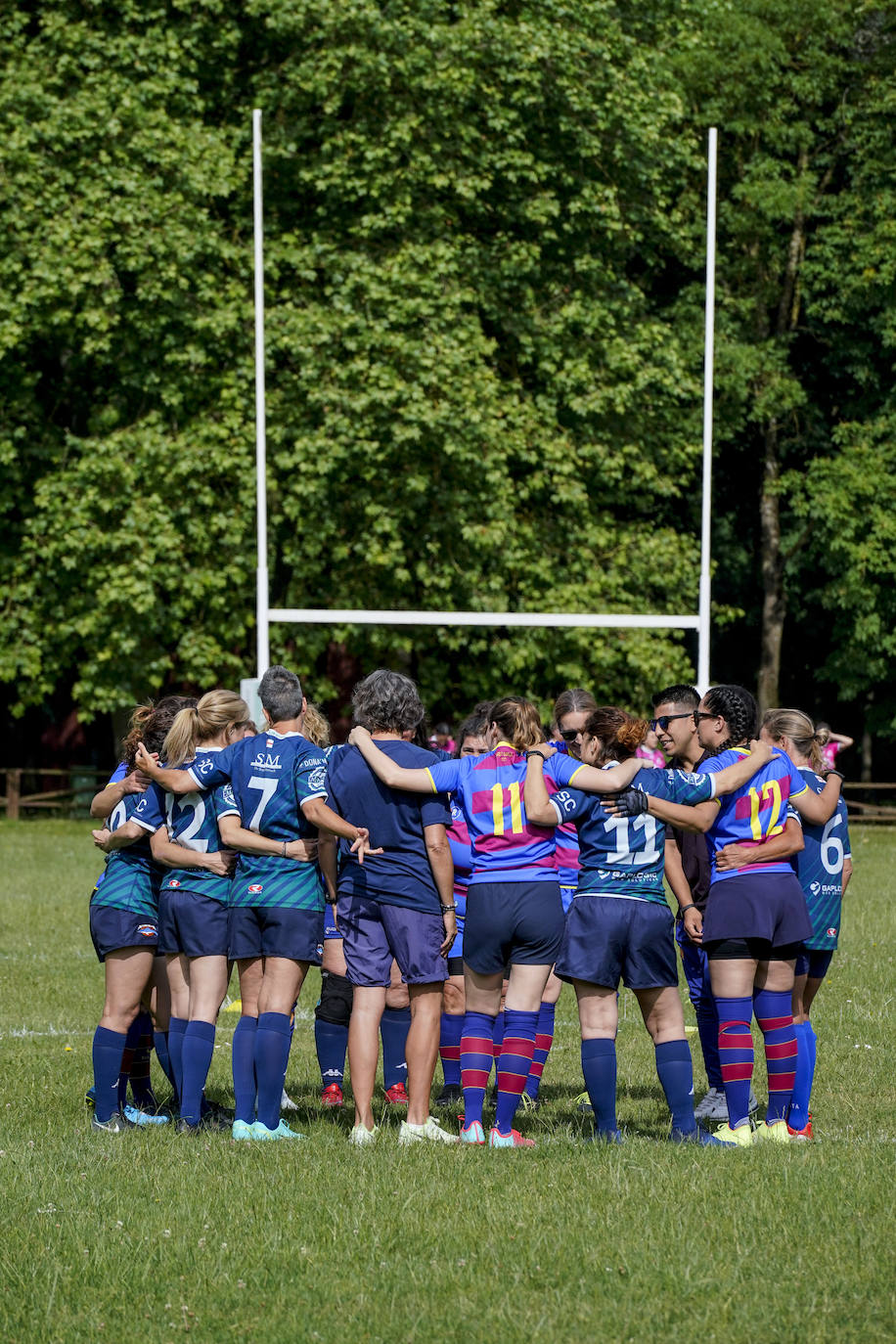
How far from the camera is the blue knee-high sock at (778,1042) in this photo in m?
7.10

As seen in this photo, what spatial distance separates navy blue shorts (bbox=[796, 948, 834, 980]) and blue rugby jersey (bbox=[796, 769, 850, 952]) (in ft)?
A: 0.13

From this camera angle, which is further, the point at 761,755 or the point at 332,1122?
the point at 332,1122

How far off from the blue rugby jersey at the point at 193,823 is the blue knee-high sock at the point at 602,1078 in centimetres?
170

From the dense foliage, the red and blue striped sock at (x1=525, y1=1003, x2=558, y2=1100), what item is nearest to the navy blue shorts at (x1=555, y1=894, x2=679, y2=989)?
the red and blue striped sock at (x1=525, y1=1003, x2=558, y2=1100)

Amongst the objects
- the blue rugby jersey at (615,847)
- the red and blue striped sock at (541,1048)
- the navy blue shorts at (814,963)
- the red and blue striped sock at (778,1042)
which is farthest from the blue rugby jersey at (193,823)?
the navy blue shorts at (814,963)

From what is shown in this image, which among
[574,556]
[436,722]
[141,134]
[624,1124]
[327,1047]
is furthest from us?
[436,722]

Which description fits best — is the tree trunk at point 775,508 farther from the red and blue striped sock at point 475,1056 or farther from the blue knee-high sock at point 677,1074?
the red and blue striped sock at point 475,1056

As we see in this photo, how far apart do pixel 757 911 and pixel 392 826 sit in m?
1.55

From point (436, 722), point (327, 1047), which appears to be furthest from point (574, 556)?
point (327, 1047)

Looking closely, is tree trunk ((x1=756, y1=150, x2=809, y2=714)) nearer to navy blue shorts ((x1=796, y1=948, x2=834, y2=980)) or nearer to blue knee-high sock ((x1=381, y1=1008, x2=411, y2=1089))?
blue knee-high sock ((x1=381, y1=1008, x2=411, y2=1089))

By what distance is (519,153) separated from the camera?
25.7 meters

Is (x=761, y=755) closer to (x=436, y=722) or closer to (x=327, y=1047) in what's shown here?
(x=327, y=1047)

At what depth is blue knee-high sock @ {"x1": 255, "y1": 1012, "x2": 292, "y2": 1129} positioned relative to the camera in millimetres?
7215

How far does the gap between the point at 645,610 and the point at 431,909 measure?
19.7m
